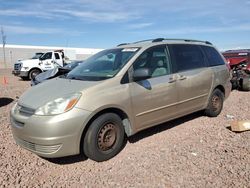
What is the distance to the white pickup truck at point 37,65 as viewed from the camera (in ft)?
56.7

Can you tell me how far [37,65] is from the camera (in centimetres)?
1755

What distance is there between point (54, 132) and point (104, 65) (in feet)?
5.81

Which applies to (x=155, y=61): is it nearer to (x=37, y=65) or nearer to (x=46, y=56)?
(x=37, y=65)

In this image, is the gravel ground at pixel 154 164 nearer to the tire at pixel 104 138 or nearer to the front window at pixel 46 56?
the tire at pixel 104 138

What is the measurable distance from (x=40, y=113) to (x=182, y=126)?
3.20 meters

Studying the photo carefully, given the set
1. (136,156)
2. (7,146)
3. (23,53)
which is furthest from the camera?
(23,53)

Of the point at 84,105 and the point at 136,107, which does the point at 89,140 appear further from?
the point at 136,107

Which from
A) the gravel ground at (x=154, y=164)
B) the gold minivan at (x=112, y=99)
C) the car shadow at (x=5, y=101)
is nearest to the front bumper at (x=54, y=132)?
the gold minivan at (x=112, y=99)

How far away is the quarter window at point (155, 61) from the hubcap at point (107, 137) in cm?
113

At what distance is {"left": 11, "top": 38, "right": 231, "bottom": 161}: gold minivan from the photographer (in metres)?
3.66

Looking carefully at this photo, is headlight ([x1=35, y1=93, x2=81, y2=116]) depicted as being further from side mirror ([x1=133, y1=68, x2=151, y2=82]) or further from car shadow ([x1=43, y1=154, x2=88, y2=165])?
side mirror ([x1=133, y1=68, x2=151, y2=82])

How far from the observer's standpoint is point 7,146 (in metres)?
4.79

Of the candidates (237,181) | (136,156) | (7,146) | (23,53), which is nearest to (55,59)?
(7,146)

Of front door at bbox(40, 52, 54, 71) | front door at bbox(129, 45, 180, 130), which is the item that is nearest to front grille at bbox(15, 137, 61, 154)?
front door at bbox(129, 45, 180, 130)
